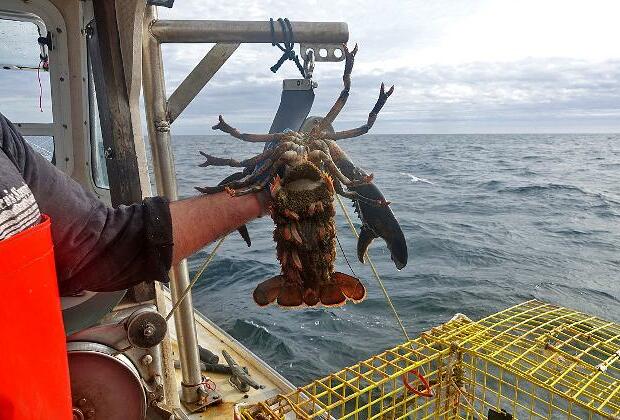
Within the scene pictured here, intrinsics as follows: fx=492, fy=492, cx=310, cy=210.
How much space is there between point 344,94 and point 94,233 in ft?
4.11

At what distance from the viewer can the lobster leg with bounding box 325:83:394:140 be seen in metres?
2.19

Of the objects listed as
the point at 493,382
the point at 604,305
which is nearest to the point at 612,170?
the point at 604,305

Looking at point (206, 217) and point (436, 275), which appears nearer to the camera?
point (206, 217)

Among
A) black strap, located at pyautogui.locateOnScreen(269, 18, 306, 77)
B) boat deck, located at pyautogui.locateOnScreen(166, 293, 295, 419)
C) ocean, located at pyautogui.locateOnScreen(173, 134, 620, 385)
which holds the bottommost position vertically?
ocean, located at pyautogui.locateOnScreen(173, 134, 620, 385)

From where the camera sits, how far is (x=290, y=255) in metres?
2.23

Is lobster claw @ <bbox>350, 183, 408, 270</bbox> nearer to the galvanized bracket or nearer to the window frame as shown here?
the galvanized bracket

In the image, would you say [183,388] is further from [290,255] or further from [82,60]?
[82,60]

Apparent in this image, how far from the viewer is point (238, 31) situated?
2930mm

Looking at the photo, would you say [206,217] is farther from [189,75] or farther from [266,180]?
[189,75]

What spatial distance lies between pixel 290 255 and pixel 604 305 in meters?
8.88

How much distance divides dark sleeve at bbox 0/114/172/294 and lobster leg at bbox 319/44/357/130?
86 centimetres

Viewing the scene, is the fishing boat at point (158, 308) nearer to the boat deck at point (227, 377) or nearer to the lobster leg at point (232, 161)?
the boat deck at point (227, 377)

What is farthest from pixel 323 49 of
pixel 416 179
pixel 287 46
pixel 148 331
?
pixel 416 179

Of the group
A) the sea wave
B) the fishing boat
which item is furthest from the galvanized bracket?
the sea wave
